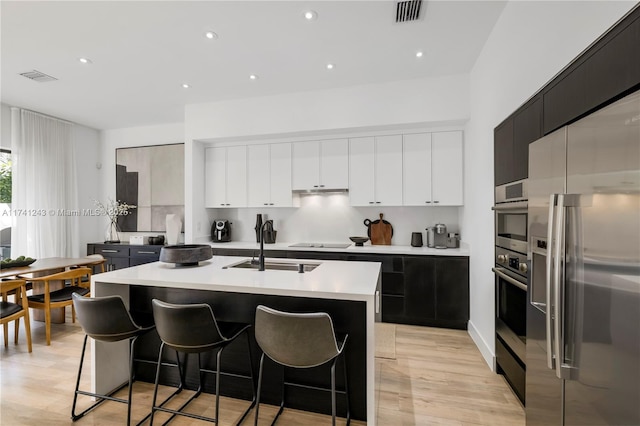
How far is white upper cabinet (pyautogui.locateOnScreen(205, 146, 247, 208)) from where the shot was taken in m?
4.55

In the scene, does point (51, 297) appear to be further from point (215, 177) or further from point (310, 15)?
point (310, 15)

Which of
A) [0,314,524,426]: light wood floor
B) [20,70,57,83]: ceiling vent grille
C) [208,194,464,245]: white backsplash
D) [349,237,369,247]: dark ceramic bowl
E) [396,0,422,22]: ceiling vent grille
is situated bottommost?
[0,314,524,426]: light wood floor

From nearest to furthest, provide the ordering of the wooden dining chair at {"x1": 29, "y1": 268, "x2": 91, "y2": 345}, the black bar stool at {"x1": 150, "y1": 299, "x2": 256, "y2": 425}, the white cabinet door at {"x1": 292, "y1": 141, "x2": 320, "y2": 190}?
the black bar stool at {"x1": 150, "y1": 299, "x2": 256, "y2": 425} → the wooden dining chair at {"x1": 29, "y1": 268, "x2": 91, "y2": 345} → the white cabinet door at {"x1": 292, "y1": 141, "x2": 320, "y2": 190}

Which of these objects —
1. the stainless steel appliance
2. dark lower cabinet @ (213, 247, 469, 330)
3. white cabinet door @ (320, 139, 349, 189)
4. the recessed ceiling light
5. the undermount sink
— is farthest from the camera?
white cabinet door @ (320, 139, 349, 189)

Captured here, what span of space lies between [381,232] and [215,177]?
2702 mm

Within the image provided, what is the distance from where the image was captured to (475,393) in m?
2.24

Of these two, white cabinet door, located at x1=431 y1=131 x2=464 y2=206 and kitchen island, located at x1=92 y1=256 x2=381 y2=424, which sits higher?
white cabinet door, located at x1=431 y1=131 x2=464 y2=206

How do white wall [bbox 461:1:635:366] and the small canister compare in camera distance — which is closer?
white wall [bbox 461:1:635:366]

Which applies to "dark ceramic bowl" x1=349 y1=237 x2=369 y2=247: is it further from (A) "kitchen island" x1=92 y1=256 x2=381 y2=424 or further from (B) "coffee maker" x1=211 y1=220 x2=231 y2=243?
(B) "coffee maker" x1=211 y1=220 x2=231 y2=243

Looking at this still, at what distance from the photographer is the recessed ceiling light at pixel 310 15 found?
2395 mm

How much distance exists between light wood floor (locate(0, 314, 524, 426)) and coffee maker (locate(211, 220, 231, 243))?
6.95 ft

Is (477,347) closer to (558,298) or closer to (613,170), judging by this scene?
(558,298)

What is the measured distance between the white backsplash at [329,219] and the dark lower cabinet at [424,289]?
69 centimetres

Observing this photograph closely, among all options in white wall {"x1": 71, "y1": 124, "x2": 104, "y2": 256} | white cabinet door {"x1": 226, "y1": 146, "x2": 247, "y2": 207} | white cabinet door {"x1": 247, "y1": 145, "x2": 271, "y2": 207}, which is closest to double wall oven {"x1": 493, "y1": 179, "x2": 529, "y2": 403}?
white cabinet door {"x1": 247, "y1": 145, "x2": 271, "y2": 207}
